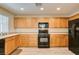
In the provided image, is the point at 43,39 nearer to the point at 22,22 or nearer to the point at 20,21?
the point at 22,22

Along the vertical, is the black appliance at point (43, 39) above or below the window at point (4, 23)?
below

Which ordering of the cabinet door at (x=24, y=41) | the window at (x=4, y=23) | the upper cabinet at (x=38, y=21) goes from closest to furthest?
1. the window at (x=4, y=23)
2. the cabinet door at (x=24, y=41)
3. the upper cabinet at (x=38, y=21)

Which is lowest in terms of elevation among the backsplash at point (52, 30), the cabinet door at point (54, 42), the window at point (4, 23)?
the cabinet door at point (54, 42)

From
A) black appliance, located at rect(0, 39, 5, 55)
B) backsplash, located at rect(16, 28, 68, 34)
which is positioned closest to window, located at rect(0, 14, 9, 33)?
backsplash, located at rect(16, 28, 68, 34)

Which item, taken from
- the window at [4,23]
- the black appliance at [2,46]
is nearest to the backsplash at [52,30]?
the window at [4,23]

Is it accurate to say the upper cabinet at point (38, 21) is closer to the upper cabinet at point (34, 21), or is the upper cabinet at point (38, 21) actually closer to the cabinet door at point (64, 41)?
the upper cabinet at point (34, 21)

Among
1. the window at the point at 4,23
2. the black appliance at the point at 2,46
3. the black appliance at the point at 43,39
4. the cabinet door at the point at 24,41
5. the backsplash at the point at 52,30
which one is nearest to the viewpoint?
the black appliance at the point at 2,46

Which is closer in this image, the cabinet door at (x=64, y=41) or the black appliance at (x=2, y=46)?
the black appliance at (x=2, y=46)

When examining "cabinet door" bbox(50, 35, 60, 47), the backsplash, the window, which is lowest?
"cabinet door" bbox(50, 35, 60, 47)

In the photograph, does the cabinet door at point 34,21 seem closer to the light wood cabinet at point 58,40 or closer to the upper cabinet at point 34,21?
the upper cabinet at point 34,21

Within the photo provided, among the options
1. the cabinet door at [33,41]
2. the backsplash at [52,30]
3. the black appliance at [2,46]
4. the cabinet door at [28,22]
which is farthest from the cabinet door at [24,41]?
the black appliance at [2,46]

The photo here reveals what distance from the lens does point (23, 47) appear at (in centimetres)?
858

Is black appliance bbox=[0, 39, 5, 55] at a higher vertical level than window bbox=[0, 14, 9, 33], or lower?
lower

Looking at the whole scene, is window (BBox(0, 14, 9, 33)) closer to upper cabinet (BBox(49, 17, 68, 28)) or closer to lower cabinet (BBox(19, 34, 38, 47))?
lower cabinet (BBox(19, 34, 38, 47))
